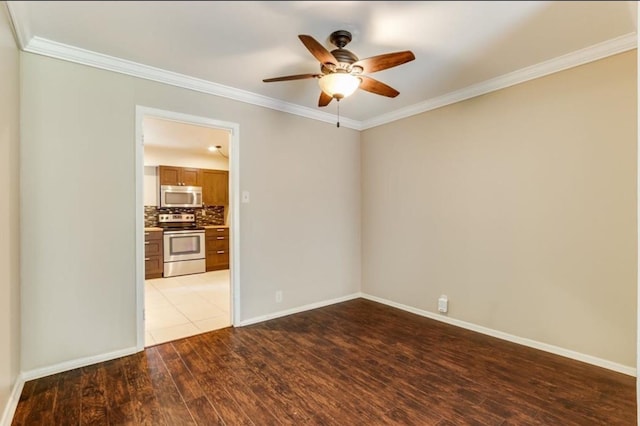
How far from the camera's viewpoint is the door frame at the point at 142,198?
2.75 metres

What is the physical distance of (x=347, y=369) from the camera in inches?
97.0

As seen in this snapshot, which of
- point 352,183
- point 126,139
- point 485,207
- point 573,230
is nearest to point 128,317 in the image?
point 126,139

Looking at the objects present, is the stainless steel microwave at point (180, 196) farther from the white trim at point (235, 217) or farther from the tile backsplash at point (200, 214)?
the white trim at point (235, 217)

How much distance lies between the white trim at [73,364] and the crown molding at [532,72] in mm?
3756

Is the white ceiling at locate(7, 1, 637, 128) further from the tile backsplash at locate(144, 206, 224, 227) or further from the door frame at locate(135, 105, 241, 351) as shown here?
the tile backsplash at locate(144, 206, 224, 227)

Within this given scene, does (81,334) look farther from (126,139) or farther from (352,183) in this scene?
(352,183)

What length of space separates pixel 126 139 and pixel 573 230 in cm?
379

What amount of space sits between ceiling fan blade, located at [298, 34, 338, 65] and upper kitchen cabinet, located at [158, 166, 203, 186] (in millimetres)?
5066

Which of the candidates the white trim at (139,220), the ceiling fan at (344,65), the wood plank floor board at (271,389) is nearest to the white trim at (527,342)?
the wood plank floor board at (271,389)

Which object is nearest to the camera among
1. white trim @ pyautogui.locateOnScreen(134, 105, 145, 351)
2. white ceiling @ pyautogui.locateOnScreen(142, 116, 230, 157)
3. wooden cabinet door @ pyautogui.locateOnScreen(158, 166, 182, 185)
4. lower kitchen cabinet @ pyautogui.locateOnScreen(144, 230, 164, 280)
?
white trim @ pyautogui.locateOnScreen(134, 105, 145, 351)

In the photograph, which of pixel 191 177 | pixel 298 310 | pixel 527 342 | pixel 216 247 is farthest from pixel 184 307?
pixel 527 342

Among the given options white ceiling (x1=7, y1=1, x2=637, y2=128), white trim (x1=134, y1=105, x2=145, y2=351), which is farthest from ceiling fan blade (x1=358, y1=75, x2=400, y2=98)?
white trim (x1=134, y1=105, x2=145, y2=351)

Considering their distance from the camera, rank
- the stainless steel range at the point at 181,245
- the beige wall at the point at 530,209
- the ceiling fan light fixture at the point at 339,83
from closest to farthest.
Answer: the ceiling fan light fixture at the point at 339,83
the beige wall at the point at 530,209
the stainless steel range at the point at 181,245

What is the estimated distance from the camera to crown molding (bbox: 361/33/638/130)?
231 cm
